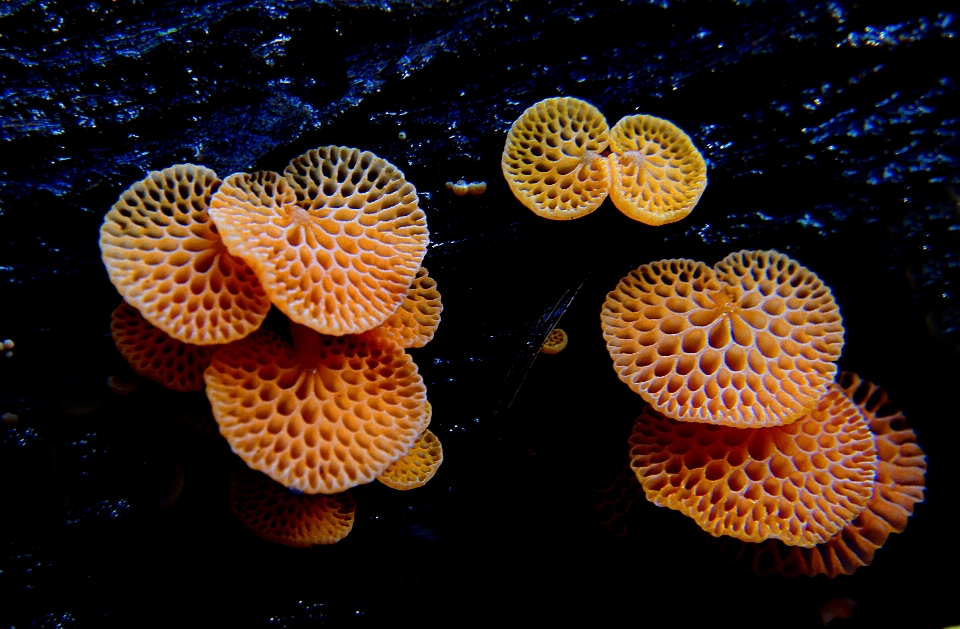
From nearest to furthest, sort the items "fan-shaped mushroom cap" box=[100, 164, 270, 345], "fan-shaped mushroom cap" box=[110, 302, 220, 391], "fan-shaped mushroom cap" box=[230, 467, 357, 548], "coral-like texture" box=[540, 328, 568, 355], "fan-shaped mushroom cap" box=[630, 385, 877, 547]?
"fan-shaped mushroom cap" box=[100, 164, 270, 345] < "fan-shaped mushroom cap" box=[110, 302, 220, 391] < "fan-shaped mushroom cap" box=[630, 385, 877, 547] < "fan-shaped mushroom cap" box=[230, 467, 357, 548] < "coral-like texture" box=[540, 328, 568, 355]

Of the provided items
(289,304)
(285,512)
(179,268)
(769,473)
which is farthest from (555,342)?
(179,268)

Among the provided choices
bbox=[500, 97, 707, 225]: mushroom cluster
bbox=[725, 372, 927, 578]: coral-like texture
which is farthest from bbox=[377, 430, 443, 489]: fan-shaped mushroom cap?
bbox=[725, 372, 927, 578]: coral-like texture

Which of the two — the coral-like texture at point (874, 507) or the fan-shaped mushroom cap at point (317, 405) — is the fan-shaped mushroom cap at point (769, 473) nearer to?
the coral-like texture at point (874, 507)

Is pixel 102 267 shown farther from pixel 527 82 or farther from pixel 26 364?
pixel 527 82

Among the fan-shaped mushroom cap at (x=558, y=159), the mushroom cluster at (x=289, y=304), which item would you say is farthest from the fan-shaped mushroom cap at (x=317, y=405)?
the fan-shaped mushroom cap at (x=558, y=159)

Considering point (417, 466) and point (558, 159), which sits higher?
point (558, 159)

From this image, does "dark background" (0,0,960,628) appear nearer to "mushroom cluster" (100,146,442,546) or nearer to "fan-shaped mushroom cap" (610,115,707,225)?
"fan-shaped mushroom cap" (610,115,707,225)

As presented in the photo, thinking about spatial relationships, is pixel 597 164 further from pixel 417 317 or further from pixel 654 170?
pixel 417 317

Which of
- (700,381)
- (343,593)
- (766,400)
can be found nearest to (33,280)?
(343,593)

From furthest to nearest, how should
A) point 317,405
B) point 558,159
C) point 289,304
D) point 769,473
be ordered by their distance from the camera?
point 558,159 < point 769,473 < point 317,405 < point 289,304
